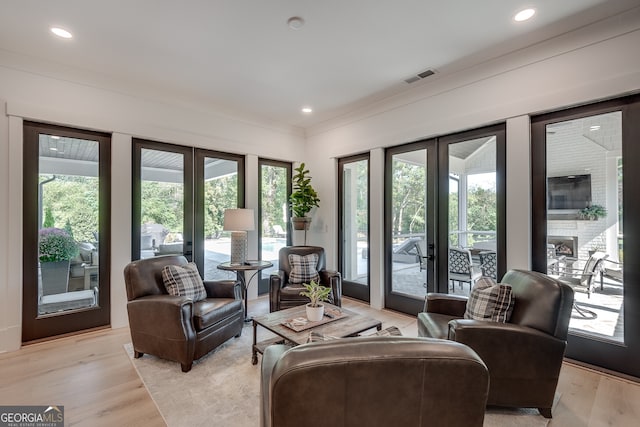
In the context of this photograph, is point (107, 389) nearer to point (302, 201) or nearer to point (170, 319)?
point (170, 319)

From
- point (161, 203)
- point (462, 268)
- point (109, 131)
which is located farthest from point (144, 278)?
point (462, 268)

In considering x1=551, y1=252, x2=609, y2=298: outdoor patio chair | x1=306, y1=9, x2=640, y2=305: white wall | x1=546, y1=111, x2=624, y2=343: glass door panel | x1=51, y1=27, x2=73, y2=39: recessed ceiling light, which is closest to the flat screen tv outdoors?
x1=546, y1=111, x2=624, y2=343: glass door panel

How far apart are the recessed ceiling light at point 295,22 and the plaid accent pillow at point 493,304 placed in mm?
2651

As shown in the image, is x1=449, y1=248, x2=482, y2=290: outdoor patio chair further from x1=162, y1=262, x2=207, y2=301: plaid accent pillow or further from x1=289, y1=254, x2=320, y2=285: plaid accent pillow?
x1=162, y1=262, x2=207, y2=301: plaid accent pillow

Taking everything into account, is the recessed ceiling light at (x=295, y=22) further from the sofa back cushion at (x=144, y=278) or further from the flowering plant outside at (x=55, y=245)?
the flowering plant outside at (x=55, y=245)

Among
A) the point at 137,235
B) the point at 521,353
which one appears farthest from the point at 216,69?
the point at 521,353

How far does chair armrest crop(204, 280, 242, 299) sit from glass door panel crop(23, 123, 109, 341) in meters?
1.37

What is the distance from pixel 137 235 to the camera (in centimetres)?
378

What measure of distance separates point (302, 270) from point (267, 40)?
2687mm

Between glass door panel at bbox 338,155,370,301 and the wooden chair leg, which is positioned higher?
glass door panel at bbox 338,155,370,301

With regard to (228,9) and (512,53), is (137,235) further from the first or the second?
(512,53)

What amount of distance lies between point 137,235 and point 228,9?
2879 mm

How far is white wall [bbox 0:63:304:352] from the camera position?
2.93 m

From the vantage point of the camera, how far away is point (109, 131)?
3.51 m
